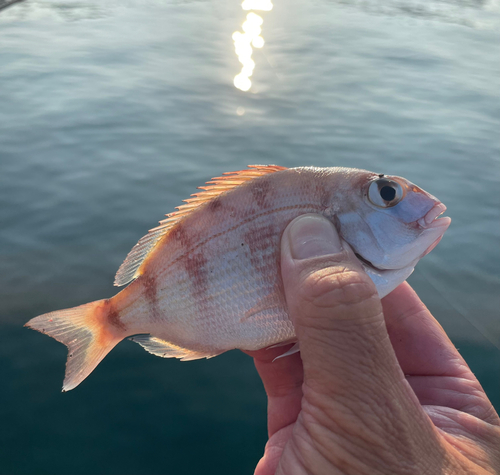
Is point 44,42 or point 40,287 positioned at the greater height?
point 44,42

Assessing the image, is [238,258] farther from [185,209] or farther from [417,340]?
[417,340]

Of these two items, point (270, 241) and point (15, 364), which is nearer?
point (270, 241)

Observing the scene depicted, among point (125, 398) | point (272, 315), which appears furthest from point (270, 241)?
point (125, 398)

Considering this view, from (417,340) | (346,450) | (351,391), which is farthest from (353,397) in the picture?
(417,340)

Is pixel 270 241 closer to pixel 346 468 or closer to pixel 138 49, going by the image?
pixel 346 468

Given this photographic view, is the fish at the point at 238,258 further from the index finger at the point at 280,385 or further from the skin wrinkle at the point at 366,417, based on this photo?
the skin wrinkle at the point at 366,417

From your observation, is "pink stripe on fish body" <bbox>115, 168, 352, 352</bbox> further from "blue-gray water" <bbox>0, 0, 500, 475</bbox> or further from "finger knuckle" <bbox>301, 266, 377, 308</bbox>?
"blue-gray water" <bbox>0, 0, 500, 475</bbox>
